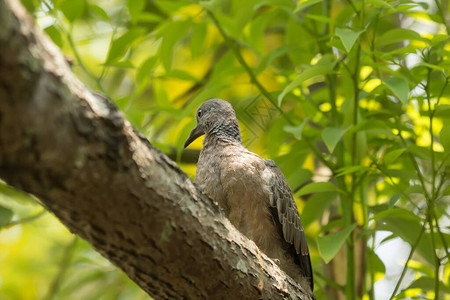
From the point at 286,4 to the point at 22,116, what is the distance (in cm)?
231

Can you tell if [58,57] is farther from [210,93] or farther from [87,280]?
[87,280]

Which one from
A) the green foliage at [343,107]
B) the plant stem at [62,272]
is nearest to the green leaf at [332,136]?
the green foliage at [343,107]

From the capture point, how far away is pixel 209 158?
3.07 metres

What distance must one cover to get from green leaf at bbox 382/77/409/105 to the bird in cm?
84

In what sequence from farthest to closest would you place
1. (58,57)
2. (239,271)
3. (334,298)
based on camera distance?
(334,298)
(239,271)
(58,57)

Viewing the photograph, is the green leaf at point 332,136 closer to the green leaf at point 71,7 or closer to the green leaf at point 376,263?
the green leaf at point 376,263

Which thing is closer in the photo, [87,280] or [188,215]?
[188,215]

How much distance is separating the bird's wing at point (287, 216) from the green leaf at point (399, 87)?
831 mm

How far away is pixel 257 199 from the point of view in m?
2.89

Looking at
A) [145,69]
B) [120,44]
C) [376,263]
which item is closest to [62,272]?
[145,69]

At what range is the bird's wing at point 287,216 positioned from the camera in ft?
9.68

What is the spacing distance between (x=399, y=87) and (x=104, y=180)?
168 cm

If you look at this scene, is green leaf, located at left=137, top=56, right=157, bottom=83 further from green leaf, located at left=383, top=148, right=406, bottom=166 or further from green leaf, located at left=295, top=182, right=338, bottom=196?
green leaf, located at left=383, top=148, right=406, bottom=166

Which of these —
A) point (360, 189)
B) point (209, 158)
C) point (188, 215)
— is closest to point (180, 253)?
point (188, 215)
